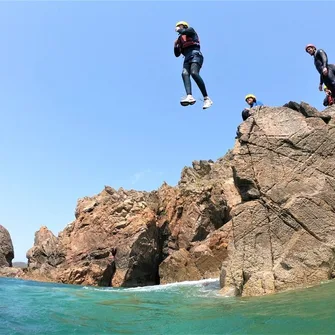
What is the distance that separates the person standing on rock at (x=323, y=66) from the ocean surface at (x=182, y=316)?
8038 millimetres

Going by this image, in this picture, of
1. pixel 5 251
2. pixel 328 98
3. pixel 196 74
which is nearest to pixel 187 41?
pixel 196 74

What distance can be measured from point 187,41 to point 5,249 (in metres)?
32.5

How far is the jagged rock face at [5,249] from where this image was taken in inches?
1422

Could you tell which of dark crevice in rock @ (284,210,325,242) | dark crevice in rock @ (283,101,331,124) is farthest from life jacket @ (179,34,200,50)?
dark crevice in rock @ (284,210,325,242)

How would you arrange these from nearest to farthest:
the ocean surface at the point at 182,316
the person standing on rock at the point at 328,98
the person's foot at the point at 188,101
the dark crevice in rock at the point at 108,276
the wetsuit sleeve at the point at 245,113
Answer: the ocean surface at the point at 182,316 → the person's foot at the point at 188,101 → the wetsuit sleeve at the point at 245,113 → the person standing on rock at the point at 328,98 → the dark crevice in rock at the point at 108,276

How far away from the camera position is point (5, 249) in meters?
36.7

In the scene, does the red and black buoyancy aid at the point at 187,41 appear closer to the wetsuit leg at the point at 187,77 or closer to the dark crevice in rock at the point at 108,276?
the wetsuit leg at the point at 187,77

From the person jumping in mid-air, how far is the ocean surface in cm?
486

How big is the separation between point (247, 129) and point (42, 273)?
25019 mm

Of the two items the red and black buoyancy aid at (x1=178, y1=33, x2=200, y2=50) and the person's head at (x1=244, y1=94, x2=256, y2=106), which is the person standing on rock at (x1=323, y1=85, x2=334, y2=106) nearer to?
the person's head at (x1=244, y1=94, x2=256, y2=106)

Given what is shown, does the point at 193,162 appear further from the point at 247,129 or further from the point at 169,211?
the point at 247,129

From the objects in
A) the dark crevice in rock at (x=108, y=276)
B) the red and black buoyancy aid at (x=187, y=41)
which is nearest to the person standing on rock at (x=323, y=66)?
the red and black buoyancy aid at (x=187, y=41)

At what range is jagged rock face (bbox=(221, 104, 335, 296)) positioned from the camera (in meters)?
11.3

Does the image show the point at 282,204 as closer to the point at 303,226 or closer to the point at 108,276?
the point at 303,226
